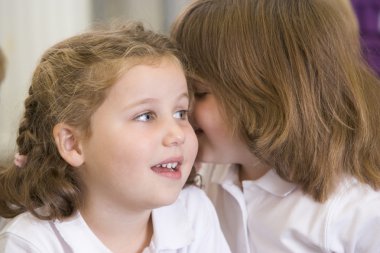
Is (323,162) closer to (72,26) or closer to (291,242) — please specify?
(291,242)

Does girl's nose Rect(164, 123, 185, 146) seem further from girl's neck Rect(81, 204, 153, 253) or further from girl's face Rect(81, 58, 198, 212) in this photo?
girl's neck Rect(81, 204, 153, 253)

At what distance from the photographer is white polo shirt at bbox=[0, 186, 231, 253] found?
95 cm

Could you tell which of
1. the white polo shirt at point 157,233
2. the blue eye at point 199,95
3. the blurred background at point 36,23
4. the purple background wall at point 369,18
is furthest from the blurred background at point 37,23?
the white polo shirt at point 157,233

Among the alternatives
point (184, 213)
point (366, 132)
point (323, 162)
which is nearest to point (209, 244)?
point (184, 213)

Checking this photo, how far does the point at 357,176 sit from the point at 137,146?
0.47 meters

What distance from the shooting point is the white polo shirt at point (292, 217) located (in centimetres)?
103

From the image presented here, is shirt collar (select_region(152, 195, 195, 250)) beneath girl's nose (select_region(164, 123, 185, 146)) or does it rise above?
beneath

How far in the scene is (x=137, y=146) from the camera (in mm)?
897

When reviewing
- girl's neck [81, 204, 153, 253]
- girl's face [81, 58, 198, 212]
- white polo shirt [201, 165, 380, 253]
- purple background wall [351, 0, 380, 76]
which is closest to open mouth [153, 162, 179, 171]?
girl's face [81, 58, 198, 212]

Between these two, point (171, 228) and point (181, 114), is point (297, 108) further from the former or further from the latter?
point (171, 228)

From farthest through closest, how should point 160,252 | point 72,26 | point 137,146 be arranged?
1. point 72,26
2. point 160,252
3. point 137,146

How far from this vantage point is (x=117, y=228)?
102 centimetres

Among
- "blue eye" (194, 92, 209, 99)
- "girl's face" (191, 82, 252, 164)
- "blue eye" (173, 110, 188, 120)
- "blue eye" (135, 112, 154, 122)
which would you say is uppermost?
"blue eye" (135, 112, 154, 122)

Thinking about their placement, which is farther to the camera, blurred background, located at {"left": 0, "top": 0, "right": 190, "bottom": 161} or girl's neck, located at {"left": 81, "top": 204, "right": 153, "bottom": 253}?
blurred background, located at {"left": 0, "top": 0, "right": 190, "bottom": 161}
